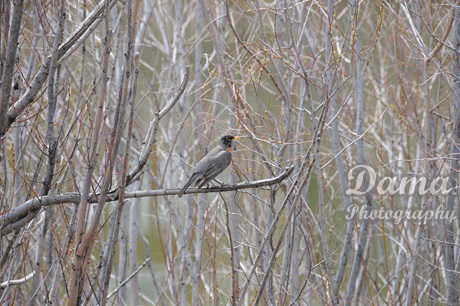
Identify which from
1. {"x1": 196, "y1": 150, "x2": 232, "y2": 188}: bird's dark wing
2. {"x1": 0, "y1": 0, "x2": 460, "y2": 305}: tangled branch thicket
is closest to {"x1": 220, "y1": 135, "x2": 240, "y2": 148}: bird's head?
{"x1": 0, "y1": 0, "x2": 460, "y2": 305}: tangled branch thicket

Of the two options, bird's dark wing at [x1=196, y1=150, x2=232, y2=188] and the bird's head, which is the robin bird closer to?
bird's dark wing at [x1=196, y1=150, x2=232, y2=188]

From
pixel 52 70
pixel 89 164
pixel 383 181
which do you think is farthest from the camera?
pixel 383 181

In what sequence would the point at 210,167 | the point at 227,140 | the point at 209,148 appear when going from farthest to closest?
the point at 209,148 → the point at 227,140 → the point at 210,167

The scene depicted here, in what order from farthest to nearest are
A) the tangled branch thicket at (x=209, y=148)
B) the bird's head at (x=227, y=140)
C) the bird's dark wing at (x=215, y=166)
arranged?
1. the bird's head at (x=227, y=140)
2. the bird's dark wing at (x=215, y=166)
3. the tangled branch thicket at (x=209, y=148)

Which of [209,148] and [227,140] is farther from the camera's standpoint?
[209,148]

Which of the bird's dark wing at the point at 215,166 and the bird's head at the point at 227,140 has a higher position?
the bird's head at the point at 227,140

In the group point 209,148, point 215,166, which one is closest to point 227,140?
point 215,166

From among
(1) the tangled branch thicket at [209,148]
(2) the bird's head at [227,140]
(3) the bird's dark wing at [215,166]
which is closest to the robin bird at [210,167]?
(3) the bird's dark wing at [215,166]

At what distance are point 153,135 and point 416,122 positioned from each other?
3.52m

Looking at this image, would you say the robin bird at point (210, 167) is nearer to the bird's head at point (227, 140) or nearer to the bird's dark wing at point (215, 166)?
the bird's dark wing at point (215, 166)

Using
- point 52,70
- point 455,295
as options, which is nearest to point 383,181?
point 455,295

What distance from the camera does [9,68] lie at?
2623 mm

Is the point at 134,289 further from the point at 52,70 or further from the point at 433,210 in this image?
the point at 52,70

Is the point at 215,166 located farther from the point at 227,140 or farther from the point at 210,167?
the point at 227,140
